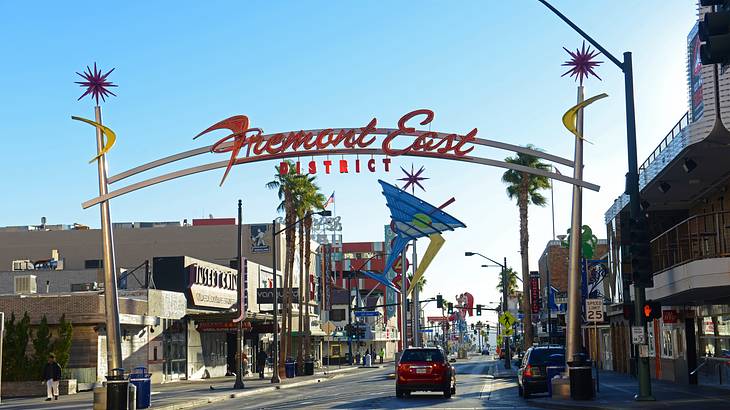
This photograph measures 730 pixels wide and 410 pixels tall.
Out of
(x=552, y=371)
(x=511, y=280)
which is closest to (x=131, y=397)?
(x=552, y=371)

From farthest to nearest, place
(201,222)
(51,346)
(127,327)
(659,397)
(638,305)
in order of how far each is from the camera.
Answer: (201,222) < (127,327) < (51,346) < (659,397) < (638,305)

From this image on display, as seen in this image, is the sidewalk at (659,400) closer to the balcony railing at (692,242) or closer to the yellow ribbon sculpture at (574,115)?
the balcony railing at (692,242)

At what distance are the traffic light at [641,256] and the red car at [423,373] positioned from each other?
9.39 metres

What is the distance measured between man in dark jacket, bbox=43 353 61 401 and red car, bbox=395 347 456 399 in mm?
12999

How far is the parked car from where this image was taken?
2971 centimetres

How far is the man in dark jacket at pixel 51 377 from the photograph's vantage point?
113ft

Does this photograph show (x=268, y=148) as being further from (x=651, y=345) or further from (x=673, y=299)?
(x=673, y=299)

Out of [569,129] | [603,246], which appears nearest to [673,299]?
[569,129]

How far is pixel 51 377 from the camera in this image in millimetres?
34688

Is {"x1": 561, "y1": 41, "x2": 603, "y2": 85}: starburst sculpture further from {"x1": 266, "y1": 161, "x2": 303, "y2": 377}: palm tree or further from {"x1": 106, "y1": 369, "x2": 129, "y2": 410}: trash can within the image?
{"x1": 266, "y1": 161, "x2": 303, "y2": 377}: palm tree

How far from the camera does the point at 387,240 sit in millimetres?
133750

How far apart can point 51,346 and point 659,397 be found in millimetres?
24068

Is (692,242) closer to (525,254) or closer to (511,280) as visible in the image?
(525,254)

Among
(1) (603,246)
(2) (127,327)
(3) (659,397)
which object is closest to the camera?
(3) (659,397)
